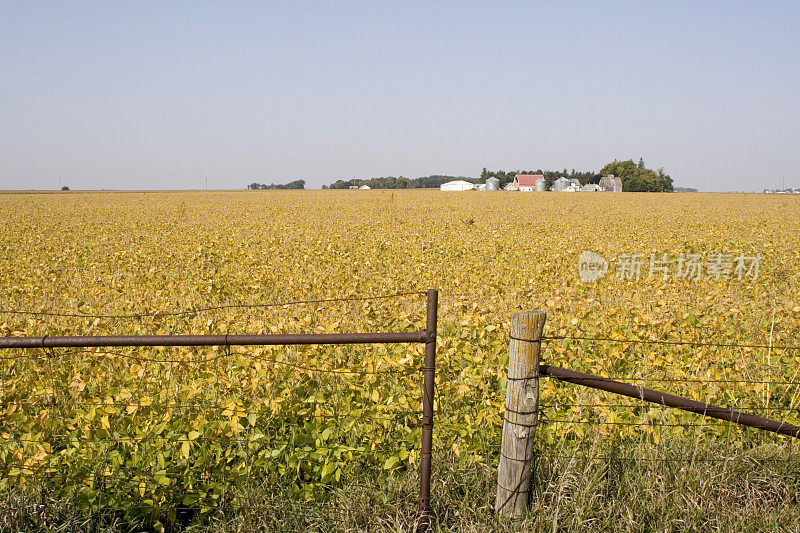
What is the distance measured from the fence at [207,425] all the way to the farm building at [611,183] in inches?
4120

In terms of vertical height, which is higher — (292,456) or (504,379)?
(504,379)

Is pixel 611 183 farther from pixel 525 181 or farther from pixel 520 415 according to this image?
pixel 520 415

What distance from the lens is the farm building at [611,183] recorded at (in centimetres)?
10119

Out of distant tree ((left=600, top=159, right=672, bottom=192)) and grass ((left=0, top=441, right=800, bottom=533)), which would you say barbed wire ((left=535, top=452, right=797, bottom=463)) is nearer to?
grass ((left=0, top=441, right=800, bottom=533))

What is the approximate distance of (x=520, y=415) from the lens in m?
2.94

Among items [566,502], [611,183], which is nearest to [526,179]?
[611,183]

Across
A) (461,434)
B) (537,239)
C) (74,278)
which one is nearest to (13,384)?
(461,434)

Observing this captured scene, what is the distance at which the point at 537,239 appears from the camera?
1658 centimetres

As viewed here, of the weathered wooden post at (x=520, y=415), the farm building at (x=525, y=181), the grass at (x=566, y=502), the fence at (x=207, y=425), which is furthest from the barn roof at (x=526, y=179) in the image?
the weathered wooden post at (x=520, y=415)

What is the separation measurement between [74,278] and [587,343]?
9.14 meters

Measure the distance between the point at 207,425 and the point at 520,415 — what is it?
1.84m

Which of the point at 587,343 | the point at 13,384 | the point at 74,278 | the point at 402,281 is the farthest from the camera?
the point at 74,278

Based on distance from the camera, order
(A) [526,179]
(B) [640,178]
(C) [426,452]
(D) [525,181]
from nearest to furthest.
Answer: (C) [426,452], (B) [640,178], (D) [525,181], (A) [526,179]

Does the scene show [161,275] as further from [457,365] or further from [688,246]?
[688,246]
